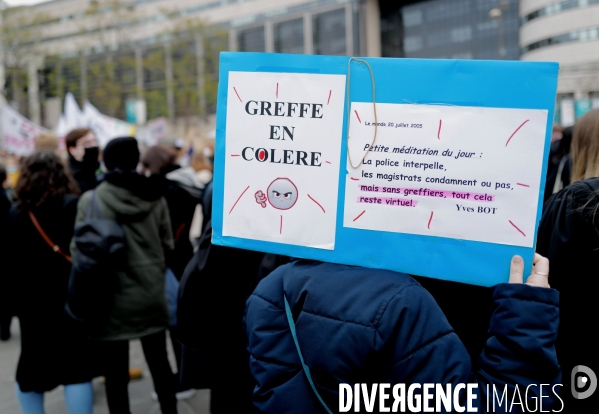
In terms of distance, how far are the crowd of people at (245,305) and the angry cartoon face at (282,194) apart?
0.61ft

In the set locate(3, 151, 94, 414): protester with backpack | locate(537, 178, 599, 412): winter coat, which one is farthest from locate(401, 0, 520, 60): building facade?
locate(537, 178, 599, 412): winter coat

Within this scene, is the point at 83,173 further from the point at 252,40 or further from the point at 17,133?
the point at 252,40

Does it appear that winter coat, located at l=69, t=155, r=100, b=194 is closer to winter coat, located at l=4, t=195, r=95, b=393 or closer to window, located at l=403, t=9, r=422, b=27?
winter coat, located at l=4, t=195, r=95, b=393

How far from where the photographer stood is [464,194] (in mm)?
1258

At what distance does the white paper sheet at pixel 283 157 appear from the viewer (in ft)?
4.58

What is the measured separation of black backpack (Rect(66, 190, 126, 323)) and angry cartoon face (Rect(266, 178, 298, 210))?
164cm

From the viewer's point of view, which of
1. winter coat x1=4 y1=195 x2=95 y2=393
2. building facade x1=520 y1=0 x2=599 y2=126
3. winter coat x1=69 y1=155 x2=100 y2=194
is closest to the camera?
winter coat x1=4 y1=195 x2=95 y2=393

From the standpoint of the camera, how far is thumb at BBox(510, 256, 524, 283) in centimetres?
123

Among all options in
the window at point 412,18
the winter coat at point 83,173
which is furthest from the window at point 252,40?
the winter coat at point 83,173

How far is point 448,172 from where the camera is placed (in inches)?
49.9

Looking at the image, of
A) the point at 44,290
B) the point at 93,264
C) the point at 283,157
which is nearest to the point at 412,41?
the point at 44,290

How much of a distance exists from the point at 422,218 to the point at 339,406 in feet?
1.77

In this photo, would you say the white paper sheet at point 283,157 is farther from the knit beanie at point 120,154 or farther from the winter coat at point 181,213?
the winter coat at point 181,213

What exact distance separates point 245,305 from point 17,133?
831cm
